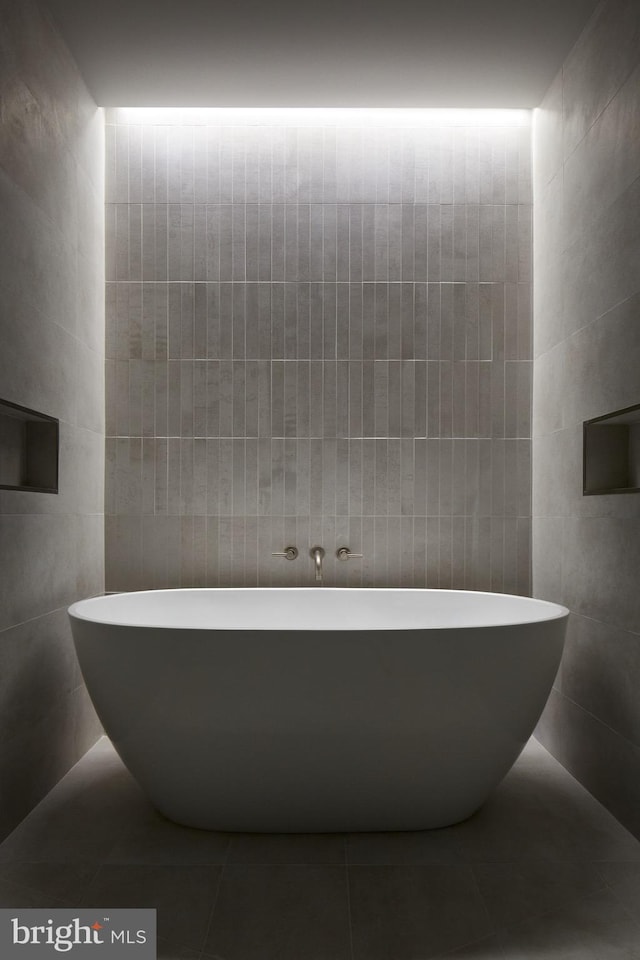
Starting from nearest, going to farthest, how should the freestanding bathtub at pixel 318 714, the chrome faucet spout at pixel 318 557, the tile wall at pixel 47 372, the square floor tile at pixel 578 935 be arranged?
1. the square floor tile at pixel 578 935
2. the freestanding bathtub at pixel 318 714
3. the tile wall at pixel 47 372
4. the chrome faucet spout at pixel 318 557

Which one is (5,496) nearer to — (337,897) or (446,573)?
(337,897)

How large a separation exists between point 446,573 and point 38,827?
1.76 meters

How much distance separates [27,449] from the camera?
2318mm

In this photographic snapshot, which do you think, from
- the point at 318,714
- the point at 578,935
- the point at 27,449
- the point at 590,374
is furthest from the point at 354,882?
the point at 590,374

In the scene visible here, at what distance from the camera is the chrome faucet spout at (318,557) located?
9.69ft

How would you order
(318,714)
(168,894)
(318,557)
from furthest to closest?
(318,557), (318,714), (168,894)

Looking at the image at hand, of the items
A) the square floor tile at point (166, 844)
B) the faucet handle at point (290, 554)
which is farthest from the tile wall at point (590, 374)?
the square floor tile at point (166, 844)

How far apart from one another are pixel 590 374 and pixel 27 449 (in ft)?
6.19

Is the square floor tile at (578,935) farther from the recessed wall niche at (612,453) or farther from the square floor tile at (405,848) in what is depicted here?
the recessed wall niche at (612,453)

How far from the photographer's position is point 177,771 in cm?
199

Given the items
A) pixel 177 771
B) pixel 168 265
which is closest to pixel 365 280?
pixel 168 265

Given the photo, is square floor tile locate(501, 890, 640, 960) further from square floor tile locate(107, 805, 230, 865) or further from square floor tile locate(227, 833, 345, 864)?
square floor tile locate(107, 805, 230, 865)

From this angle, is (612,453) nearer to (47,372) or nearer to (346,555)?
(346,555)

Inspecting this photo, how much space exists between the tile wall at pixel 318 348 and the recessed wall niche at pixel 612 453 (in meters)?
0.64
